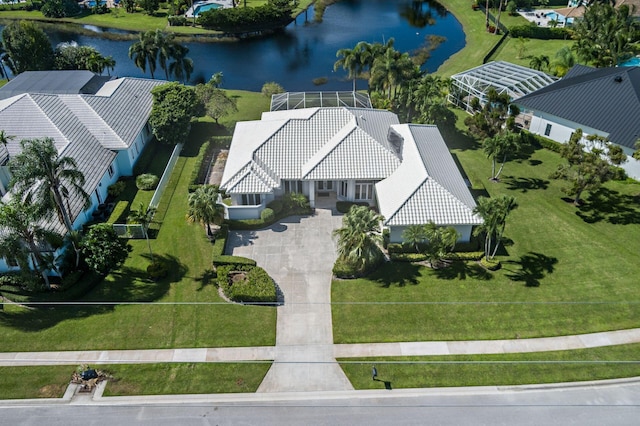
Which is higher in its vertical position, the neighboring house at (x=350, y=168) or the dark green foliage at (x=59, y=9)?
the dark green foliage at (x=59, y=9)

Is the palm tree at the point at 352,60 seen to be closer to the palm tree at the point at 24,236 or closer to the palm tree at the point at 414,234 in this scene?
the palm tree at the point at 414,234

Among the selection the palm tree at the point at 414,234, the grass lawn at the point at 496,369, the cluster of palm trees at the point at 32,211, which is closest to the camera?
the grass lawn at the point at 496,369

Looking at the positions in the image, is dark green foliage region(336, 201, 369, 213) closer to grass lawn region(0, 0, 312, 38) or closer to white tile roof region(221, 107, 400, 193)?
white tile roof region(221, 107, 400, 193)

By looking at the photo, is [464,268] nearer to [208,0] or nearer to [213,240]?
[213,240]

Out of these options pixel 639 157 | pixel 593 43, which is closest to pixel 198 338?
pixel 639 157

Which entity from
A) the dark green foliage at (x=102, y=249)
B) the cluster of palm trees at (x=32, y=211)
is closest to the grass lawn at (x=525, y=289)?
the dark green foliage at (x=102, y=249)

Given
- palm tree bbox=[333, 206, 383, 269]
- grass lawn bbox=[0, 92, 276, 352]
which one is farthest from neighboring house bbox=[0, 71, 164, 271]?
palm tree bbox=[333, 206, 383, 269]

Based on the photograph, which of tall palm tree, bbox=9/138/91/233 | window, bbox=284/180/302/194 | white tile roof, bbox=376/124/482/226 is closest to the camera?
tall palm tree, bbox=9/138/91/233

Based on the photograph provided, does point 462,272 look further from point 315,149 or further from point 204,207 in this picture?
point 204,207
